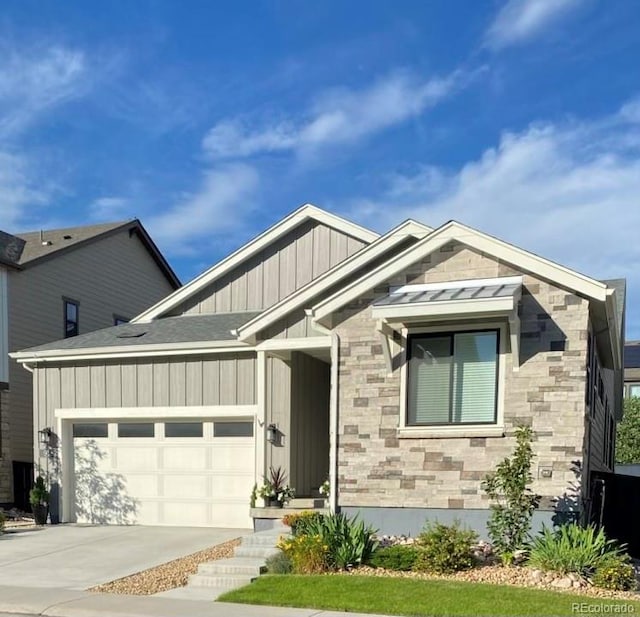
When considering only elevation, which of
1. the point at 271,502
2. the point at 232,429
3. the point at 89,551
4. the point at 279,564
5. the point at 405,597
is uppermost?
the point at 232,429

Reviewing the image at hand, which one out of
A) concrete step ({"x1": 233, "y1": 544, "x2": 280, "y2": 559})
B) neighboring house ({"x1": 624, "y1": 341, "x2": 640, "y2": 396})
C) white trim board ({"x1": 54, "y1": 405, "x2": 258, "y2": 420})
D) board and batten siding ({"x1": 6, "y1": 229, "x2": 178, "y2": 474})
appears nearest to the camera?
concrete step ({"x1": 233, "y1": 544, "x2": 280, "y2": 559})

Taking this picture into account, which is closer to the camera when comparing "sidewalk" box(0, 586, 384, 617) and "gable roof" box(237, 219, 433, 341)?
"sidewalk" box(0, 586, 384, 617)

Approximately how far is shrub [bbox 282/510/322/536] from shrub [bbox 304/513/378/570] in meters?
0.16

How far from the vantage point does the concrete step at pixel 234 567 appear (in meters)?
9.30

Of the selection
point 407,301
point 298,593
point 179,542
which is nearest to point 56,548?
point 179,542

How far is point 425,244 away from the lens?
422 inches

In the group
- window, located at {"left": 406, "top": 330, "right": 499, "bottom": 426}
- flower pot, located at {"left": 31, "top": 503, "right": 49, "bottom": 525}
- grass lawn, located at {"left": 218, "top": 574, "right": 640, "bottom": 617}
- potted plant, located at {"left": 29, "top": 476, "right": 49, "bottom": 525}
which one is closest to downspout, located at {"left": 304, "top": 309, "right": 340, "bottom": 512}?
window, located at {"left": 406, "top": 330, "right": 499, "bottom": 426}

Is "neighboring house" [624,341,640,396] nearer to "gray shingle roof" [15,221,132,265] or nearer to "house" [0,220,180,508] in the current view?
"house" [0,220,180,508]

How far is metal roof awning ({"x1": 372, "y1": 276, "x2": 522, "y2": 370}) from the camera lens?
9531 mm

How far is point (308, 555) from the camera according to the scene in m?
9.10

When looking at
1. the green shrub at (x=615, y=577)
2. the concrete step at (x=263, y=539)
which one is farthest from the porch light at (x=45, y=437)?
the green shrub at (x=615, y=577)

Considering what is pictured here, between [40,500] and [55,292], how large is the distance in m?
7.90

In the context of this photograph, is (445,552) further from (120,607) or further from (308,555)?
(120,607)

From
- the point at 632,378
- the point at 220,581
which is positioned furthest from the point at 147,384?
the point at 632,378
